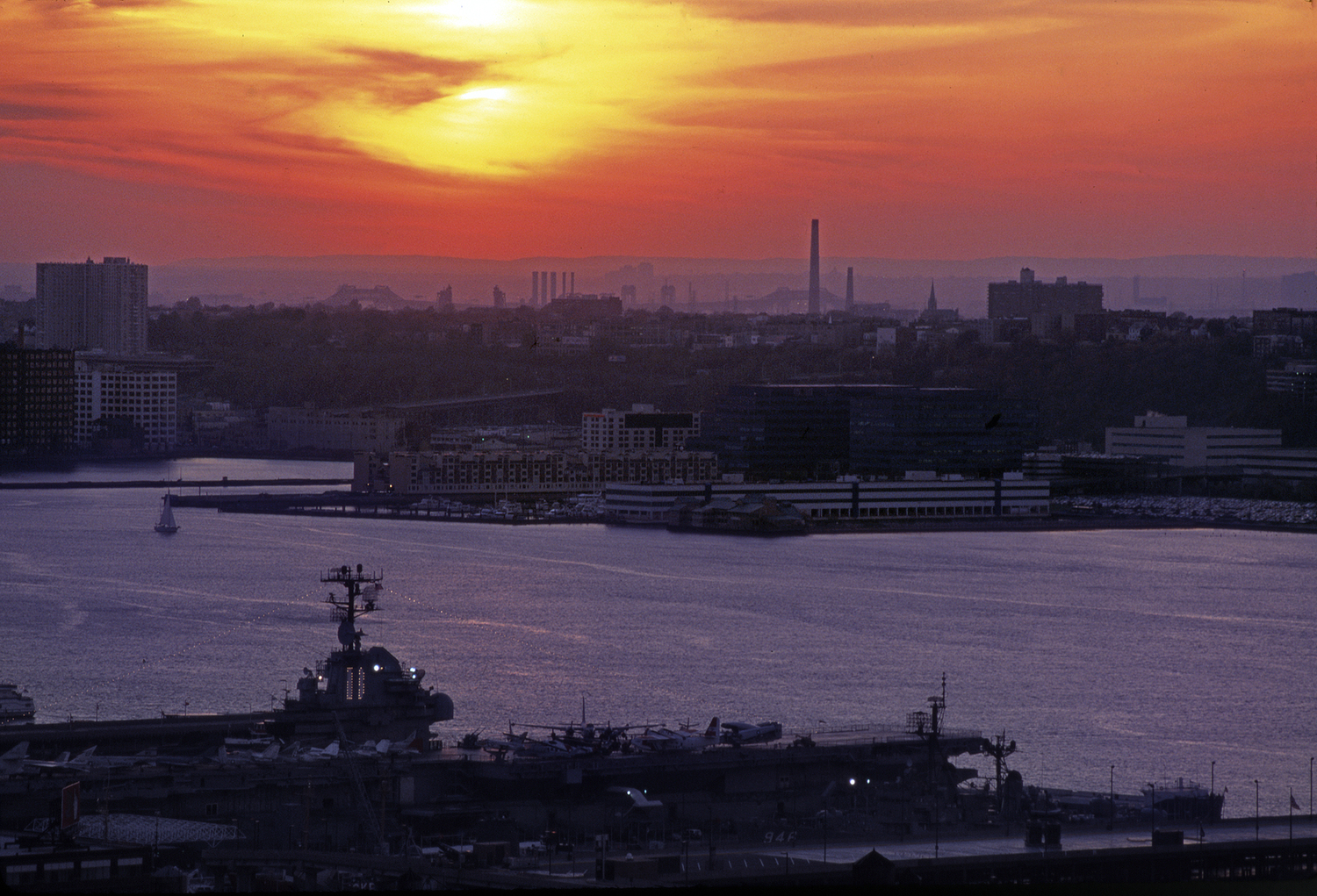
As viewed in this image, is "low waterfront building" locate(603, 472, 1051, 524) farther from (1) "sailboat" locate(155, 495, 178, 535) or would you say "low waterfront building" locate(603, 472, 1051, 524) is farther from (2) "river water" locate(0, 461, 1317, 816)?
(1) "sailboat" locate(155, 495, 178, 535)

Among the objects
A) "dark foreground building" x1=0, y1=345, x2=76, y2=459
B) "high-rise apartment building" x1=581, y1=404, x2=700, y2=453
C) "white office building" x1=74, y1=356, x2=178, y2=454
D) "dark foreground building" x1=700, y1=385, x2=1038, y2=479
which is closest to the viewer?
"dark foreground building" x1=700, y1=385, x2=1038, y2=479

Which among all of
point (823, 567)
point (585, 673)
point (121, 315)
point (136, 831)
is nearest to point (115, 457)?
point (121, 315)

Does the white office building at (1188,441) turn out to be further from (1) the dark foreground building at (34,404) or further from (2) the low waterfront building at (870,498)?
(1) the dark foreground building at (34,404)

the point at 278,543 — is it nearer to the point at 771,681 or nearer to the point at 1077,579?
the point at 1077,579

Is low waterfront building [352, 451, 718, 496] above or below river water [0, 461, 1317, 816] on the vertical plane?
above

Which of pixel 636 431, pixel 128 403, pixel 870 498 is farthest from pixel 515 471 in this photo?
pixel 128 403

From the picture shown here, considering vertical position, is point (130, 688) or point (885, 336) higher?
point (885, 336)

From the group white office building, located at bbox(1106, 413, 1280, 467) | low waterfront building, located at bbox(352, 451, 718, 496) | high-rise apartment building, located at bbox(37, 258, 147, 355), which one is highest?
high-rise apartment building, located at bbox(37, 258, 147, 355)

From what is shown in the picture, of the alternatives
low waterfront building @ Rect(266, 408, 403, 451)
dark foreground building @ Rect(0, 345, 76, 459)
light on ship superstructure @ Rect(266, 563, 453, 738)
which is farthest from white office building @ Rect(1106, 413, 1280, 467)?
light on ship superstructure @ Rect(266, 563, 453, 738)
